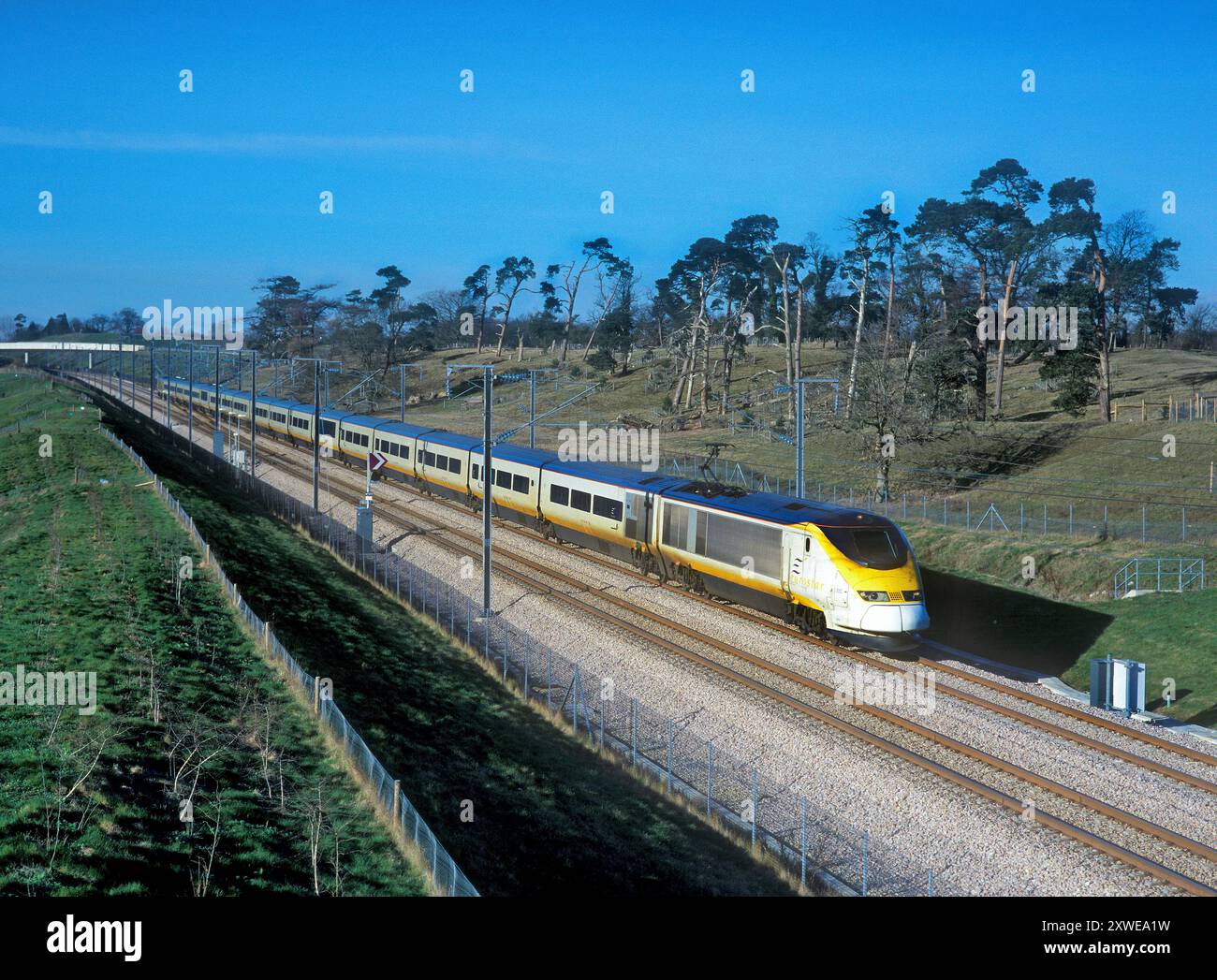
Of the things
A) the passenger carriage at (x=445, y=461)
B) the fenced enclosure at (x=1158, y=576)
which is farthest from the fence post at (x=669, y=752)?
the passenger carriage at (x=445, y=461)

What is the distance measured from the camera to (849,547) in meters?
23.6

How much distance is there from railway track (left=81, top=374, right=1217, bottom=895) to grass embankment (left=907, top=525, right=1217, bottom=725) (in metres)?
6.09

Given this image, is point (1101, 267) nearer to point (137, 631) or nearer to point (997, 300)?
point (997, 300)

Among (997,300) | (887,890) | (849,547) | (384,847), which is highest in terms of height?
(997,300)

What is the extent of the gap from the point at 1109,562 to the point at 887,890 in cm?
2270

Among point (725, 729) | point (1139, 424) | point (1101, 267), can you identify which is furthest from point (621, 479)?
point (1101, 267)

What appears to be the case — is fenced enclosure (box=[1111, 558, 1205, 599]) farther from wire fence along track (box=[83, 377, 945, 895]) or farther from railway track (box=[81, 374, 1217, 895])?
wire fence along track (box=[83, 377, 945, 895])

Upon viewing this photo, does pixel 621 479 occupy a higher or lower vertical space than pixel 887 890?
higher

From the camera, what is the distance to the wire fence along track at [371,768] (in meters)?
12.0

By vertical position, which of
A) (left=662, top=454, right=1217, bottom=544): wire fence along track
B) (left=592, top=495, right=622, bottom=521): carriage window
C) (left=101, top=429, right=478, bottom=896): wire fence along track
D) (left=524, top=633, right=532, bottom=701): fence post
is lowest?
(left=524, top=633, right=532, bottom=701): fence post

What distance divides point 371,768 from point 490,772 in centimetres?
294

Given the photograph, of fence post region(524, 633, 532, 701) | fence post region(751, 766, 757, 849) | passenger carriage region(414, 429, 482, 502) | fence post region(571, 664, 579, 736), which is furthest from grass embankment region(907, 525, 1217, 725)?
passenger carriage region(414, 429, 482, 502)

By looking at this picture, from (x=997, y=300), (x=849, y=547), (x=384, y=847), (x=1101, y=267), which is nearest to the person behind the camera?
(x=384, y=847)

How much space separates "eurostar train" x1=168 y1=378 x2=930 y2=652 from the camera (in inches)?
917
